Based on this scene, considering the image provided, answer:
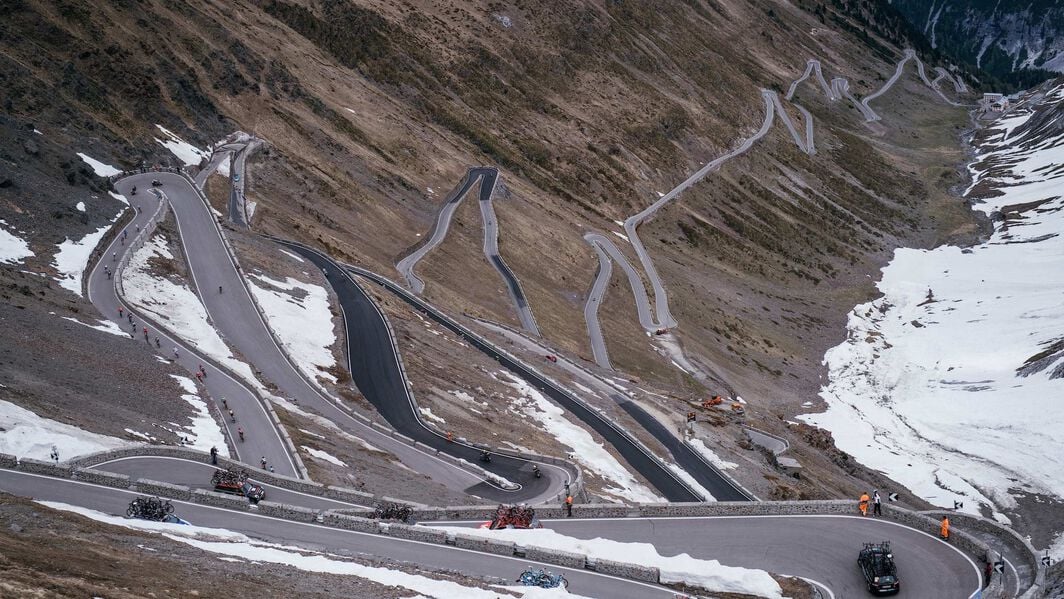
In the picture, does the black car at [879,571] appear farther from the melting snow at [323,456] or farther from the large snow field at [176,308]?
the large snow field at [176,308]

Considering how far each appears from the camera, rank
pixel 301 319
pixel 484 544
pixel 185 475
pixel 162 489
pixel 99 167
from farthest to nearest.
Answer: pixel 99 167 → pixel 301 319 → pixel 185 475 → pixel 162 489 → pixel 484 544

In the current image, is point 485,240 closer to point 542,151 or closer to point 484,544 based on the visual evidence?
point 542,151

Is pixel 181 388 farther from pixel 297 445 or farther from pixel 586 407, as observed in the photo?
pixel 586 407

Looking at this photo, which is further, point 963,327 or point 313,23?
point 313,23

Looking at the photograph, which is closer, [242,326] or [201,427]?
[201,427]

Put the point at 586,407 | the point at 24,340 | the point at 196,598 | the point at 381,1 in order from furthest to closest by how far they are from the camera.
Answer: the point at 381,1
the point at 586,407
the point at 24,340
the point at 196,598

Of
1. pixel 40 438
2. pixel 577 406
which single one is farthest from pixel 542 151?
pixel 40 438

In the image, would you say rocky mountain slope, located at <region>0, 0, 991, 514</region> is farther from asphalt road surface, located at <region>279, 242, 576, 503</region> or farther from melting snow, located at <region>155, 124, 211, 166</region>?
asphalt road surface, located at <region>279, 242, 576, 503</region>

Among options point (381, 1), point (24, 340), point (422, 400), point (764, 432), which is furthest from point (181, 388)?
point (381, 1)
